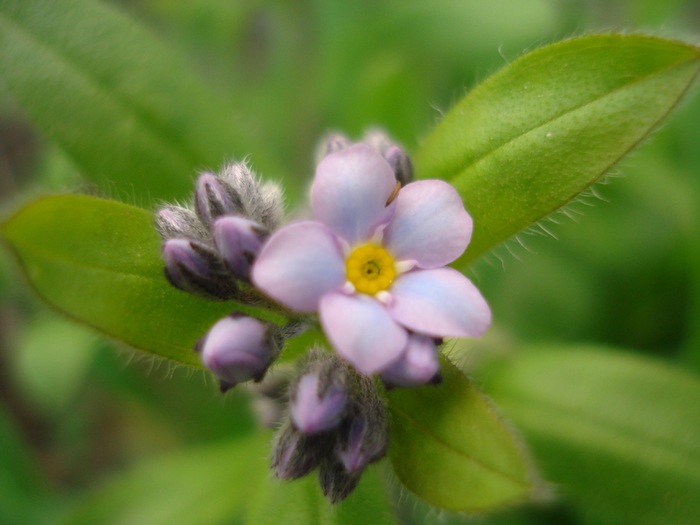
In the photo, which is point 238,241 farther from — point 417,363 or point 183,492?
point 183,492

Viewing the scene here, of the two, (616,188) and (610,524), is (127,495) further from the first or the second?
(616,188)

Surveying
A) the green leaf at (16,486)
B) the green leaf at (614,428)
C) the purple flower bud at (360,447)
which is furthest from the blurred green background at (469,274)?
the purple flower bud at (360,447)

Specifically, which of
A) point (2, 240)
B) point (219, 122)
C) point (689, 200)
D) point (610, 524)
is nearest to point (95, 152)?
point (219, 122)

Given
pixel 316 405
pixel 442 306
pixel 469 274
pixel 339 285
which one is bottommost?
pixel 469 274

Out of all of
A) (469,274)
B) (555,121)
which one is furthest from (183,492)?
(555,121)

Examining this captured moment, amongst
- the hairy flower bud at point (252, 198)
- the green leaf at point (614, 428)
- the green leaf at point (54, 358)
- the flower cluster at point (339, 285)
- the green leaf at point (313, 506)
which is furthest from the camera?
the green leaf at point (54, 358)

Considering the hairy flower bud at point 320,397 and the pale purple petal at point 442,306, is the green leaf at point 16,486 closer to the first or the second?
the hairy flower bud at point 320,397
